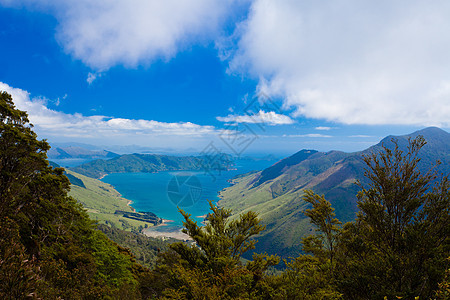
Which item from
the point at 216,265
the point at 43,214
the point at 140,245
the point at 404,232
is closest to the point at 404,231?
the point at 404,232

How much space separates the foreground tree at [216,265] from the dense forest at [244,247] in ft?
0.25

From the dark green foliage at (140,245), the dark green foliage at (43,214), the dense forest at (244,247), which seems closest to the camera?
the dense forest at (244,247)

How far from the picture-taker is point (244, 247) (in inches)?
671

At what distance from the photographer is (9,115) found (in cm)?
1944

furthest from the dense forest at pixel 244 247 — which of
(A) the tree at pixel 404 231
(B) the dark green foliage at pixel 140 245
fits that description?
(B) the dark green foliage at pixel 140 245

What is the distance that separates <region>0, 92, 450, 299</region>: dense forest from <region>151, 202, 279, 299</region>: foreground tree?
0.08 meters

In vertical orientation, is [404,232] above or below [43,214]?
above

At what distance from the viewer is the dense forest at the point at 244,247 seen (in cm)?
922

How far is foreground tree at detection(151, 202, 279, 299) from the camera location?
11.4 m

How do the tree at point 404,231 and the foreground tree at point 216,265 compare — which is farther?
the foreground tree at point 216,265

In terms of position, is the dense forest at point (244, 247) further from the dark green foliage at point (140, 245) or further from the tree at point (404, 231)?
the dark green foliage at point (140, 245)

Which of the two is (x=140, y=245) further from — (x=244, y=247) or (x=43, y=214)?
(x=244, y=247)

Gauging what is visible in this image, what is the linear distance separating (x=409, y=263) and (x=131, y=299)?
734 inches

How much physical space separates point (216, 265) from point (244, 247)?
3.55m
